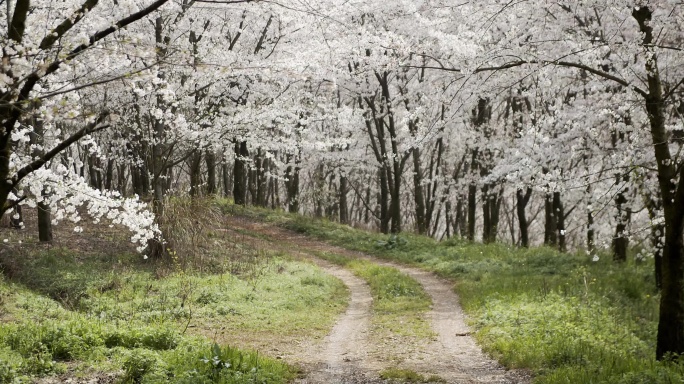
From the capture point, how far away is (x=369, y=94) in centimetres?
2638

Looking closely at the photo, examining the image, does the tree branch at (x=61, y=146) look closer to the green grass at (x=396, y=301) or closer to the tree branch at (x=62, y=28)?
the tree branch at (x=62, y=28)

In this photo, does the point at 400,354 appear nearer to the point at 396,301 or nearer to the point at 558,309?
the point at 558,309

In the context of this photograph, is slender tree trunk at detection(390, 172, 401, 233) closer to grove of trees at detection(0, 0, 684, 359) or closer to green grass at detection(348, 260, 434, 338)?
grove of trees at detection(0, 0, 684, 359)

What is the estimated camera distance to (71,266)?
44.4ft

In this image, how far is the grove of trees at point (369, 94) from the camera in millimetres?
5652

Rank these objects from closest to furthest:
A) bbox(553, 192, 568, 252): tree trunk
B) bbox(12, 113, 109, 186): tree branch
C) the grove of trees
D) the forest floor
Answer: bbox(12, 113, 109, 186): tree branch → the grove of trees → the forest floor → bbox(553, 192, 568, 252): tree trunk

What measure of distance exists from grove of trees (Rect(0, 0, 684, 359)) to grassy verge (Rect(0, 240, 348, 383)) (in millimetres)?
1457

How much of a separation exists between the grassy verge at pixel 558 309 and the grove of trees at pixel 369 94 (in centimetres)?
97

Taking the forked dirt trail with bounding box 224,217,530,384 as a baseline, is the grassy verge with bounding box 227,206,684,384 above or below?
above

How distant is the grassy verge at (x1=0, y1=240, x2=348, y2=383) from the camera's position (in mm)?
6648

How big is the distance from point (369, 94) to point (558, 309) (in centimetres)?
1752

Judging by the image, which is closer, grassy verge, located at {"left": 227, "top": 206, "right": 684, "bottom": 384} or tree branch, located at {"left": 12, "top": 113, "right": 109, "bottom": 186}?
tree branch, located at {"left": 12, "top": 113, "right": 109, "bottom": 186}

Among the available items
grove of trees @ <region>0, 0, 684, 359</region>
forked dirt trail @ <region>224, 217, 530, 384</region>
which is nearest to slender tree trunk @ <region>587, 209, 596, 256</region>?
grove of trees @ <region>0, 0, 684, 359</region>

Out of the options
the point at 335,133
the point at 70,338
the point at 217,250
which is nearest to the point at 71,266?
the point at 217,250
